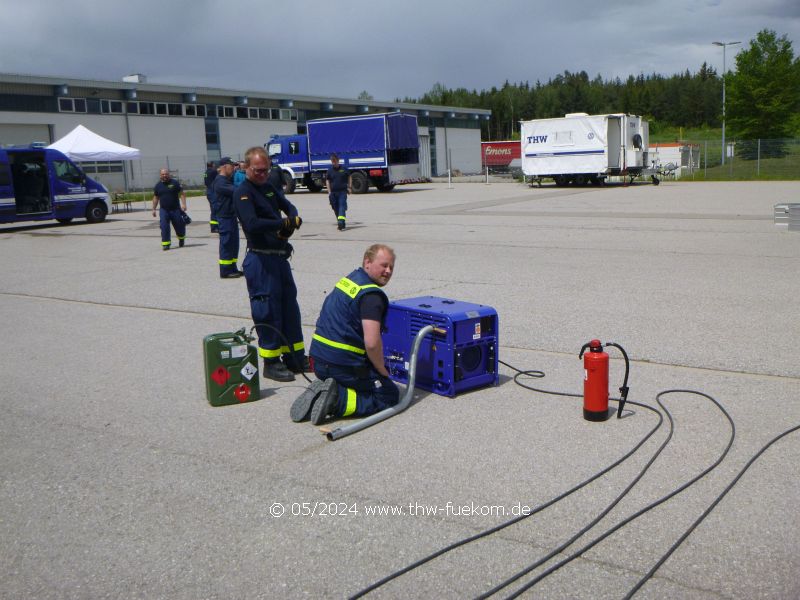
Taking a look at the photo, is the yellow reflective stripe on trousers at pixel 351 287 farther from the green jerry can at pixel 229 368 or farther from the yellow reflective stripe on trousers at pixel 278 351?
the yellow reflective stripe on trousers at pixel 278 351

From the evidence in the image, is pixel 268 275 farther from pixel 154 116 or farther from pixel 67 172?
pixel 154 116

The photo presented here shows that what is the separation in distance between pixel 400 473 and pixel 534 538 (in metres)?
1.07

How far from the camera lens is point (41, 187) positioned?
83.8 ft

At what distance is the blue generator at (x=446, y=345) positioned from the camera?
19.4ft

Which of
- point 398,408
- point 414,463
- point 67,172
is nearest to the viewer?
point 414,463

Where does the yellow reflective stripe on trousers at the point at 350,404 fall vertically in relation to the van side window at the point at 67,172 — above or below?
below

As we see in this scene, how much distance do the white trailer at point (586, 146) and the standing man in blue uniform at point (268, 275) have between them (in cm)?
2944

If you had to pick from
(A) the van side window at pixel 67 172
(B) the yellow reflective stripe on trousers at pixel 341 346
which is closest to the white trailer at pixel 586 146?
(A) the van side window at pixel 67 172

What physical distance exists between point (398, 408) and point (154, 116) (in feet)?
153

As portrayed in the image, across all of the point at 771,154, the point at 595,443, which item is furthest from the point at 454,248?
the point at 771,154

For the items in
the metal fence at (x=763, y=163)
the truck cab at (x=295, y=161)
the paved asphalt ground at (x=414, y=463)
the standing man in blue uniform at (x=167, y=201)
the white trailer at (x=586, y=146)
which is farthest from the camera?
the truck cab at (x=295, y=161)

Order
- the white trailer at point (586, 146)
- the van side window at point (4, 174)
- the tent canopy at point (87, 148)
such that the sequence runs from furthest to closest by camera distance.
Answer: the white trailer at point (586, 146) → the tent canopy at point (87, 148) → the van side window at point (4, 174)

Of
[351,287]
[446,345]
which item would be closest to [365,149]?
[446,345]

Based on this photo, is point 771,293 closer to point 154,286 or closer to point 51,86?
point 154,286
